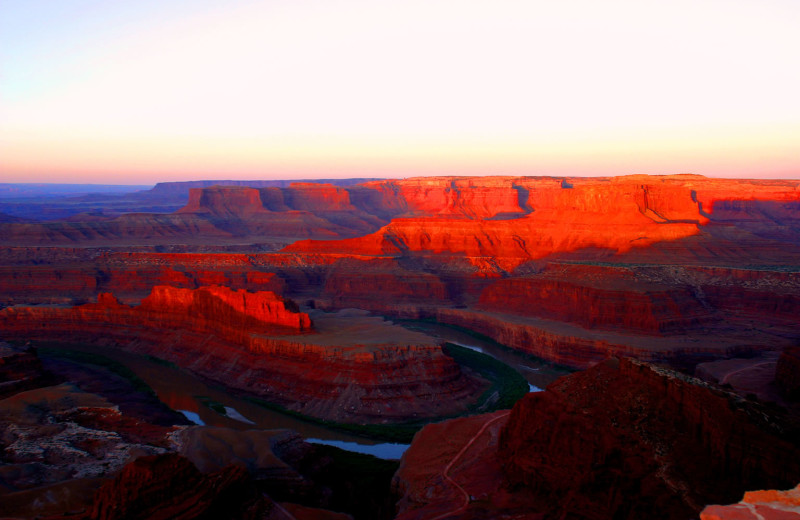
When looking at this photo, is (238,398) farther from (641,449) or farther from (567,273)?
(567,273)

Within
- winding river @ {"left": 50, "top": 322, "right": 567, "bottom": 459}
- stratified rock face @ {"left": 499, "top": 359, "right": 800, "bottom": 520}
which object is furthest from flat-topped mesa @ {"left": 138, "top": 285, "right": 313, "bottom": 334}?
stratified rock face @ {"left": 499, "top": 359, "right": 800, "bottom": 520}

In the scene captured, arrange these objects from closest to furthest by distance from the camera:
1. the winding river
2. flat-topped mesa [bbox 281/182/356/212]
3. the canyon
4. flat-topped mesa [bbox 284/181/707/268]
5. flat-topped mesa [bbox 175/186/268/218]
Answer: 1. the canyon
2. the winding river
3. flat-topped mesa [bbox 284/181/707/268]
4. flat-topped mesa [bbox 175/186/268/218]
5. flat-topped mesa [bbox 281/182/356/212]

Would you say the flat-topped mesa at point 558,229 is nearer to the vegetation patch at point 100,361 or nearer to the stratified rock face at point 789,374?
the stratified rock face at point 789,374

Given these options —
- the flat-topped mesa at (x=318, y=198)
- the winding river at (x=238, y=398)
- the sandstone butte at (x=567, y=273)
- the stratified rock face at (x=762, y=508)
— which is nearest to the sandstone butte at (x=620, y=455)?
the stratified rock face at (x=762, y=508)

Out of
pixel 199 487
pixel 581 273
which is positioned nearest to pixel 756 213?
pixel 581 273

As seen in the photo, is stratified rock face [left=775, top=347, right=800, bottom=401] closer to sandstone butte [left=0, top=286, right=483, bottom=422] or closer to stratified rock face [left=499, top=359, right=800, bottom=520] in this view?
stratified rock face [left=499, top=359, right=800, bottom=520]

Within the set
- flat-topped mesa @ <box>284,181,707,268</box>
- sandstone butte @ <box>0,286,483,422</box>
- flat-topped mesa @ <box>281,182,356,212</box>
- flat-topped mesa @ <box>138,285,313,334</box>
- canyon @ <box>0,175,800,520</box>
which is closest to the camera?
canyon @ <box>0,175,800,520</box>

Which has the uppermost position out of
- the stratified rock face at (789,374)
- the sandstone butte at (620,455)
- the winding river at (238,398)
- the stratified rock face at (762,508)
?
the stratified rock face at (762,508)
